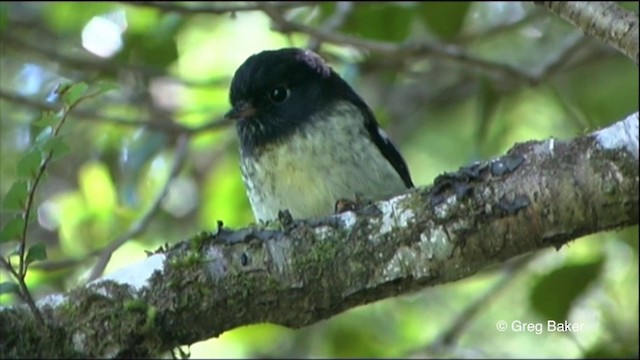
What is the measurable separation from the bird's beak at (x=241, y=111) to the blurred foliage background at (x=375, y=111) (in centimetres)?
33

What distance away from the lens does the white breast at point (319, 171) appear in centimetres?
385

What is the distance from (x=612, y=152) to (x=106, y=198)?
337cm

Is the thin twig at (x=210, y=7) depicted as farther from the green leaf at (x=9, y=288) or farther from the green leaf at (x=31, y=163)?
the green leaf at (x=9, y=288)

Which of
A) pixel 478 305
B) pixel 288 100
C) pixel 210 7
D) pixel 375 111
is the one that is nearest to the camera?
pixel 288 100

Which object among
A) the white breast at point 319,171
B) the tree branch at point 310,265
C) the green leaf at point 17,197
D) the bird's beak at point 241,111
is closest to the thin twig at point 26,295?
the tree branch at point 310,265

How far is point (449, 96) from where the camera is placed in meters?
5.97

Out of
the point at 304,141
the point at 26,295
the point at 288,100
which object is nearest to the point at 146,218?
the point at 288,100

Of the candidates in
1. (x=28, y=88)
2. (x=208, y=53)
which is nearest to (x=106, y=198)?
(x=28, y=88)

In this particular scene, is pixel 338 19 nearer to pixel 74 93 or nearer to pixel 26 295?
pixel 74 93

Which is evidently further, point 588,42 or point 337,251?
point 588,42

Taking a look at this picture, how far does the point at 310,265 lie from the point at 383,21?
2538mm

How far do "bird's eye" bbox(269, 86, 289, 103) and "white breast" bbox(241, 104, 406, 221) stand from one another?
0.21 m

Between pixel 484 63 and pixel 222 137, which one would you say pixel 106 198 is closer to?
pixel 222 137

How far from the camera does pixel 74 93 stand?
285cm
